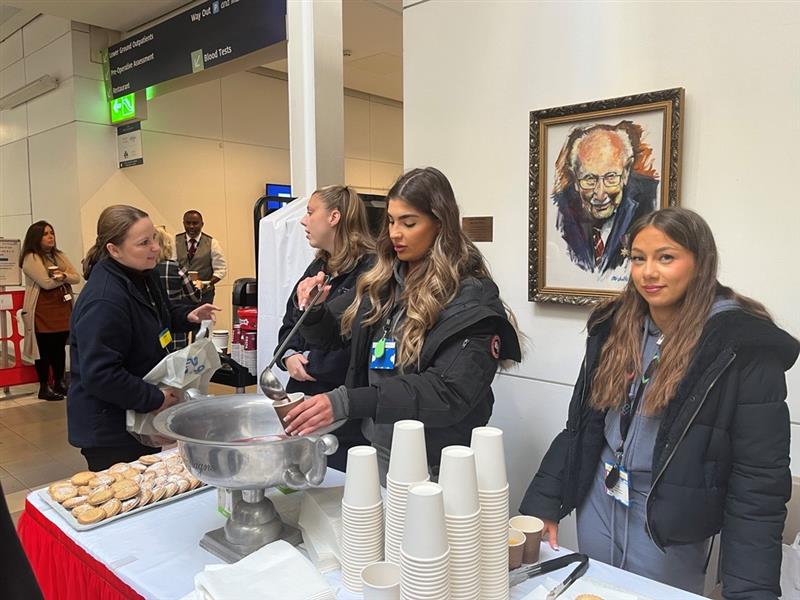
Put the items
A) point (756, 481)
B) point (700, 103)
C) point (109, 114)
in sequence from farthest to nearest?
point (109, 114)
point (700, 103)
point (756, 481)

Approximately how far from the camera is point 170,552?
4.26ft

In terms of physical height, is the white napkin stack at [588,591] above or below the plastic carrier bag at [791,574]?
above

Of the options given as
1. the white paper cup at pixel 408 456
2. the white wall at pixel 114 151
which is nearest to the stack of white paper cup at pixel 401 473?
the white paper cup at pixel 408 456

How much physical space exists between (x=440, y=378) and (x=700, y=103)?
1.34 m

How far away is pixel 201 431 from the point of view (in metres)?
1.36

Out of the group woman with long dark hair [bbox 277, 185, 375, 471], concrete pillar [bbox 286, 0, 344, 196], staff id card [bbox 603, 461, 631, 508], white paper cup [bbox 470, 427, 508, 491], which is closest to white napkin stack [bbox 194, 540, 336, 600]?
white paper cup [bbox 470, 427, 508, 491]

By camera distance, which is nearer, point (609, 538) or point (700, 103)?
point (609, 538)

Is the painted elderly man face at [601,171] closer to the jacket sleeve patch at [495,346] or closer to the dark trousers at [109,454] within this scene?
the jacket sleeve patch at [495,346]

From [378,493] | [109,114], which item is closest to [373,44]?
[109,114]

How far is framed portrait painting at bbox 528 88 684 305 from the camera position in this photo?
211 centimetres

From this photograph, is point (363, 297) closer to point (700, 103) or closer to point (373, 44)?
point (700, 103)

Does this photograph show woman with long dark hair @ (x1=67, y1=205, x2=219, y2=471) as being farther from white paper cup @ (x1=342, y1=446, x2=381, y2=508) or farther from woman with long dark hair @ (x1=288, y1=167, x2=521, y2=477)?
white paper cup @ (x1=342, y1=446, x2=381, y2=508)

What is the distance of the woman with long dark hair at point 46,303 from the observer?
217 inches

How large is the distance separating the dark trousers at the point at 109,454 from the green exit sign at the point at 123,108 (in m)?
4.58
